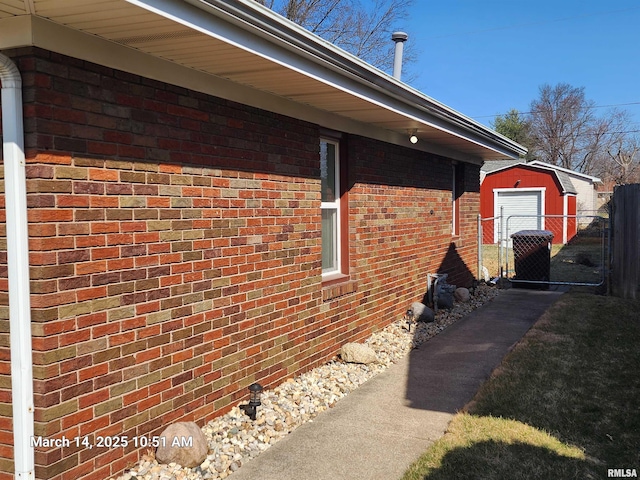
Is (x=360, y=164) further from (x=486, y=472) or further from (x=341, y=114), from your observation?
(x=486, y=472)

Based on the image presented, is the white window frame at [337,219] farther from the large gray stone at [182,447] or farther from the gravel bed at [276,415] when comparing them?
the large gray stone at [182,447]

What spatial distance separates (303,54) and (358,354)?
3487mm

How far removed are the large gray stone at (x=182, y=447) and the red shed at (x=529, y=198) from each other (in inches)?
803

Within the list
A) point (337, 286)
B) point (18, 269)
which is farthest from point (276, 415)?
point (18, 269)

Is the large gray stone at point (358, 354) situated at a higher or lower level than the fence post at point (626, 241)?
lower

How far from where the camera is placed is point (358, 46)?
60.5ft

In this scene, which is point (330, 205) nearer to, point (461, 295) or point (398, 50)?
point (398, 50)

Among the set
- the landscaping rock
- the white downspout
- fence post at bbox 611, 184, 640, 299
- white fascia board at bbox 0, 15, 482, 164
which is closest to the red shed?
fence post at bbox 611, 184, 640, 299

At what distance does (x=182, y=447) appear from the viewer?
379cm

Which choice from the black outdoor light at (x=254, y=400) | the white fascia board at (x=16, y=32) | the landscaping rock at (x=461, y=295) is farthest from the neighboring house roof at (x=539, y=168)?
the white fascia board at (x=16, y=32)

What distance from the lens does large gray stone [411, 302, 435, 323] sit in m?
8.34

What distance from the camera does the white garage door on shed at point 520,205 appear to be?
2323 cm

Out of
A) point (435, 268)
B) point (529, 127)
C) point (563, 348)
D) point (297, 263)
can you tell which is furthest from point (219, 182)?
point (529, 127)

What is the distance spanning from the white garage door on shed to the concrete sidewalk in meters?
16.7
